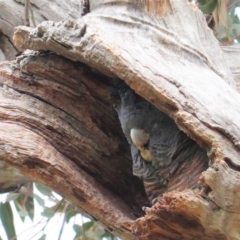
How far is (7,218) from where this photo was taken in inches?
68.1

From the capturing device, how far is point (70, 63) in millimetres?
869

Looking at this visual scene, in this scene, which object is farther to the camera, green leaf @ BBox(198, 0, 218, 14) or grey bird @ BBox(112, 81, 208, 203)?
green leaf @ BBox(198, 0, 218, 14)

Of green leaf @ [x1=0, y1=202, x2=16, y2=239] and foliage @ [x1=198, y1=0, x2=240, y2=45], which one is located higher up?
foliage @ [x1=198, y1=0, x2=240, y2=45]

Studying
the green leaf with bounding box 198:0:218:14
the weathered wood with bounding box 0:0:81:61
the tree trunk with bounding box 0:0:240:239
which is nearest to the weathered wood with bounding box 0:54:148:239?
the tree trunk with bounding box 0:0:240:239

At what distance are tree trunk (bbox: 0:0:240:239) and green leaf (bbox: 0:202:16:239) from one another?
89 centimetres

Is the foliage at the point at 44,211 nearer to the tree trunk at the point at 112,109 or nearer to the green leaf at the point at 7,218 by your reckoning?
the green leaf at the point at 7,218

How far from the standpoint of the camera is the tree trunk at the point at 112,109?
2.22 feet

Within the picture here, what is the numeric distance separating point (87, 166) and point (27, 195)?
1.15m

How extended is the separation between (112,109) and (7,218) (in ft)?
3.10

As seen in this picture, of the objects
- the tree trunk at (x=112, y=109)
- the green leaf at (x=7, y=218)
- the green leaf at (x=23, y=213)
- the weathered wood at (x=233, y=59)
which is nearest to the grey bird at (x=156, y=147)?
the tree trunk at (x=112, y=109)

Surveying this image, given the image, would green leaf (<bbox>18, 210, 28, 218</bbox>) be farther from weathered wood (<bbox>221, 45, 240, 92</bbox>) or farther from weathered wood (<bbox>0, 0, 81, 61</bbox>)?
weathered wood (<bbox>221, 45, 240, 92</bbox>)

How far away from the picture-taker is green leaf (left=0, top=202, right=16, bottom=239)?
1710mm

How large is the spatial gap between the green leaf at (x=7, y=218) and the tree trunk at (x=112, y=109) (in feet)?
2.92

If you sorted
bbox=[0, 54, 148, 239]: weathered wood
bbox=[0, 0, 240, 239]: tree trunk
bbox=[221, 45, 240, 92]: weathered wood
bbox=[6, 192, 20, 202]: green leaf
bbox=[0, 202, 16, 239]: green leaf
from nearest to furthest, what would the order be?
bbox=[0, 0, 240, 239]: tree trunk
bbox=[0, 54, 148, 239]: weathered wood
bbox=[221, 45, 240, 92]: weathered wood
bbox=[0, 202, 16, 239]: green leaf
bbox=[6, 192, 20, 202]: green leaf
